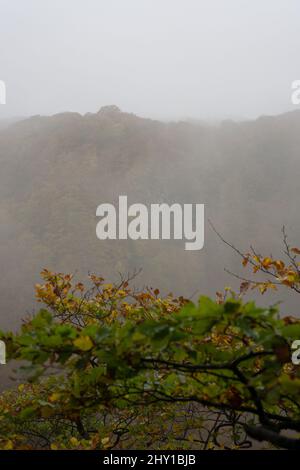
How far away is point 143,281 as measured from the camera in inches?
1003

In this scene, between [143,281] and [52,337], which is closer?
[52,337]

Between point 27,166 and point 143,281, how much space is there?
577 inches

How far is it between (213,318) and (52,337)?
63 cm

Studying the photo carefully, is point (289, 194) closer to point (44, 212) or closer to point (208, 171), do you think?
point (208, 171)

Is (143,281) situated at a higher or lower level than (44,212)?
lower

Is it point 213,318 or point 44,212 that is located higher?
point 44,212

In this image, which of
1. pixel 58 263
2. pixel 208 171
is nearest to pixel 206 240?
pixel 208 171

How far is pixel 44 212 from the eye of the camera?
94.5 feet
